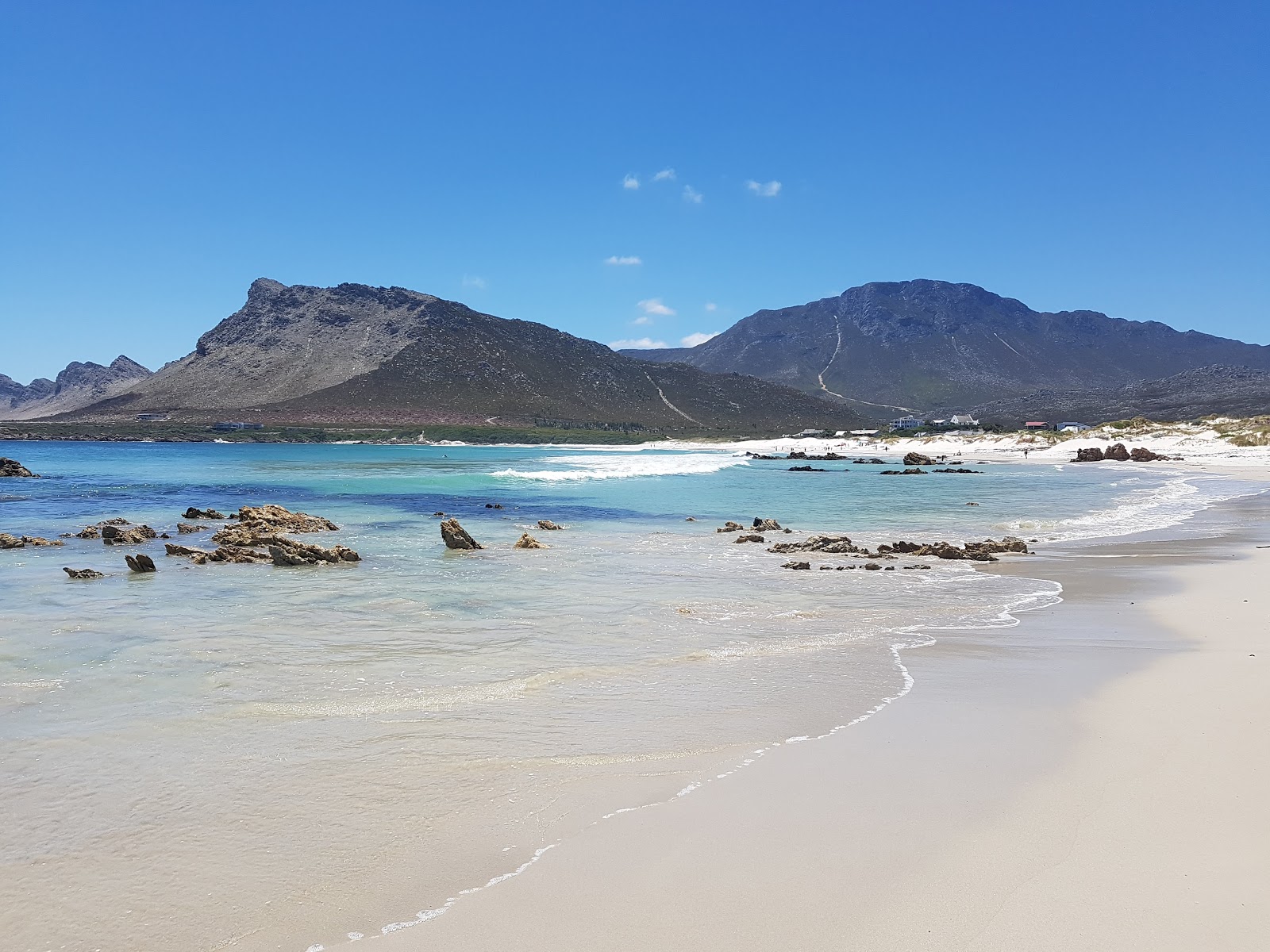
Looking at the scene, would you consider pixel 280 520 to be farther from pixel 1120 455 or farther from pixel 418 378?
pixel 418 378

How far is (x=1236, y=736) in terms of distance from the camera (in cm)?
611

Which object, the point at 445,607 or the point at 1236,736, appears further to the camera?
the point at 445,607

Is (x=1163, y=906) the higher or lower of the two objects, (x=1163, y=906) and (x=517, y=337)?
the lower

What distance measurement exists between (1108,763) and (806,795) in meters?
2.14

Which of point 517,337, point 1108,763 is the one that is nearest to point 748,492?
point 1108,763

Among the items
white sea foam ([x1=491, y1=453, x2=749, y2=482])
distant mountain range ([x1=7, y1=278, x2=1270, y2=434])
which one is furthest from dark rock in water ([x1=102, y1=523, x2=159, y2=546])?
distant mountain range ([x1=7, y1=278, x2=1270, y2=434])

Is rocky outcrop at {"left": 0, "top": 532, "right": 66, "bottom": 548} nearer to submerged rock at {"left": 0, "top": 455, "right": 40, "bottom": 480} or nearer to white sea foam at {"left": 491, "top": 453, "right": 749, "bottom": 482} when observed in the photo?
white sea foam at {"left": 491, "top": 453, "right": 749, "bottom": 482}

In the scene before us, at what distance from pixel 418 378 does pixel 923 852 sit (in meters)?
161

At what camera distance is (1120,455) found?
2559 inches

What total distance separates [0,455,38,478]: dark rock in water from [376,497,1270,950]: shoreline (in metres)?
51.0

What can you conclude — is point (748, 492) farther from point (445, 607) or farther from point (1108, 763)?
point (1108, 763)

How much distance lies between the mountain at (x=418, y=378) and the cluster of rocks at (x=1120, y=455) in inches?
3390

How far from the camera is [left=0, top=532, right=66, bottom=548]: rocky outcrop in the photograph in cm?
1770

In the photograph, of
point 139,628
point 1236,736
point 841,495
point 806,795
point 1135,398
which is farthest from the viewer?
point 1135,398
